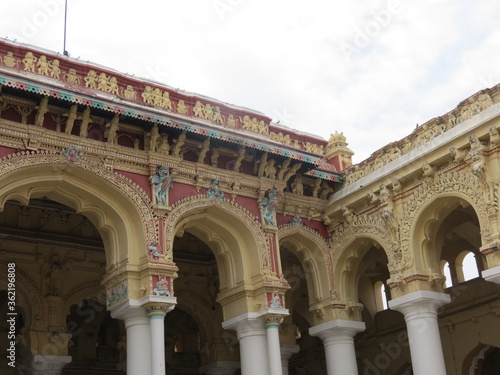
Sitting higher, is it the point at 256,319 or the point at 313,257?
the point at 313,257

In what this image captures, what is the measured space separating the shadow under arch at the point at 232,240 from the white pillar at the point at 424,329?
278 cm

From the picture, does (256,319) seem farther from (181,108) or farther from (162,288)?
(181,108)

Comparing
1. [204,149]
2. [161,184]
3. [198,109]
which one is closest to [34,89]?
[161,184]

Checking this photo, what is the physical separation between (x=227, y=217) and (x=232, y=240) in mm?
503

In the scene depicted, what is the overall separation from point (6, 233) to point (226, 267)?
538 centimetres

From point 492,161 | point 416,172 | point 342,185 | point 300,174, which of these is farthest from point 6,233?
point 492,161

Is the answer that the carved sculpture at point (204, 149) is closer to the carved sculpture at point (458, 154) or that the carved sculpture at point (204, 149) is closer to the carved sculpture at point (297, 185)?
the carved sculpture at point (297, 185)

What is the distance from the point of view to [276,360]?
12.5 metres

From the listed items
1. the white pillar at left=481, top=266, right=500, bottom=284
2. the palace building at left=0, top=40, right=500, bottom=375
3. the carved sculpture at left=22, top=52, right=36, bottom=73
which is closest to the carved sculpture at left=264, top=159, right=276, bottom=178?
the palace building at left=0, top=40, right=500, bottom=375

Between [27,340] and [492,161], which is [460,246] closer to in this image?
[492,161]

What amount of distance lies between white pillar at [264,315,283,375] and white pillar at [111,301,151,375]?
7.90 feet

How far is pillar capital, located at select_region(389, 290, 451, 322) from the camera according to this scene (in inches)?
500

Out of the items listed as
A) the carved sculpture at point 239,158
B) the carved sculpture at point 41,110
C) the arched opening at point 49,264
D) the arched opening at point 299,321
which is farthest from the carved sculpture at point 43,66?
the arched opening at point 299,321

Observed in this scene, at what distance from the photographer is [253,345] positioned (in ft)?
41.8
